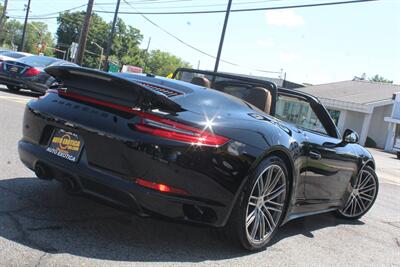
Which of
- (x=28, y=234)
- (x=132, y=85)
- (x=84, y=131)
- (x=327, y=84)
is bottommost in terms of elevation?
(x=28, y=234)

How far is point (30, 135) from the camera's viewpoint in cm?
415

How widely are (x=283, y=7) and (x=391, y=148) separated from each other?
793 inches

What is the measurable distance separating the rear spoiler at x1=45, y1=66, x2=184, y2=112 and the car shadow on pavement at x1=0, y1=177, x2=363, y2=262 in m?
1.03

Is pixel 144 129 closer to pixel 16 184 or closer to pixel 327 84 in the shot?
pixel 16 184

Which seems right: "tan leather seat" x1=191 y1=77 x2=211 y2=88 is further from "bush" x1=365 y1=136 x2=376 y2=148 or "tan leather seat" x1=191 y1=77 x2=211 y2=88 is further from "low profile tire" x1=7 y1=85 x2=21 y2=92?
"bush" x1=365 y1=136 x2=376 y2=148

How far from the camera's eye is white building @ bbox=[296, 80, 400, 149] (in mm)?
38156

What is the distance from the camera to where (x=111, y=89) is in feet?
12.3

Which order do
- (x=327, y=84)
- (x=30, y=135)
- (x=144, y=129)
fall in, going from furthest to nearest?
(x=327, y=84)
(x=30, y=135)
(x=144, y=129)

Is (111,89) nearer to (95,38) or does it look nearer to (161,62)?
(95,38)

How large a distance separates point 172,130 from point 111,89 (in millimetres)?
608

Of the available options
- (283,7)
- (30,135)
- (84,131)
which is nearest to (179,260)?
(84,131)


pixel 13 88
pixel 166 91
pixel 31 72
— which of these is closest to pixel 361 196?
pixel 166 91

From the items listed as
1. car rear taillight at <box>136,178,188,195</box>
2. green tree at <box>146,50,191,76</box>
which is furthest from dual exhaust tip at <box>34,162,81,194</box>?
green tree at <box>146,50,191,76</box>

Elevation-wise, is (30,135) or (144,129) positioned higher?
(144,129)
